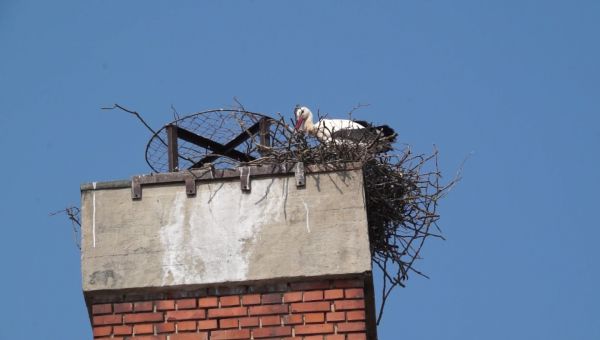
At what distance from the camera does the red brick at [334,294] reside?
323 inches

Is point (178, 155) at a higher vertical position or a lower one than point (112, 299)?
higher

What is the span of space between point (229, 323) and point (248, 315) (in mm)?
139

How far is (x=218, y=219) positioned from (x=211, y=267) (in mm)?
363

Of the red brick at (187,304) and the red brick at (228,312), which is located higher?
the red brick at (187,304)

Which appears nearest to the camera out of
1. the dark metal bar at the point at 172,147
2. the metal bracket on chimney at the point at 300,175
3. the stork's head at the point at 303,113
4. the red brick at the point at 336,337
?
the red brick at the point at 336,337

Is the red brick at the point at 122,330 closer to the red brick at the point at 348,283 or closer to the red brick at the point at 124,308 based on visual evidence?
the red brick at the point at 124,308

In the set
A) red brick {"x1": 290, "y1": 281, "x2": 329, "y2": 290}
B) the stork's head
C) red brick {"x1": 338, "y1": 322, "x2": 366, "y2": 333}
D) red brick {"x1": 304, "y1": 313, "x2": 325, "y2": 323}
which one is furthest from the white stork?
red brick {"x1": 338, "y1": 322, "x2": 366, "y2": 333}

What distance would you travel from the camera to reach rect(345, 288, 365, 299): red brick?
820cm

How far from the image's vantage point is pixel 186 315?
8250mm

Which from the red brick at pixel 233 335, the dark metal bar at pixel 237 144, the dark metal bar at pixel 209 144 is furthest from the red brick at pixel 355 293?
the dark metal bar at pixel 209 144

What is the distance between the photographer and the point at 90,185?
8750mm

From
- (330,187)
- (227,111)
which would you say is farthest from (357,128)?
(330,187)

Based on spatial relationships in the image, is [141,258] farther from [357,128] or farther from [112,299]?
→ [357,128]

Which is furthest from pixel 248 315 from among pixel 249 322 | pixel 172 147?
pixel 172 147
